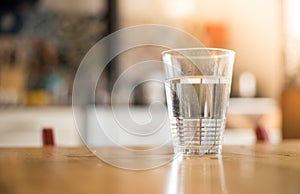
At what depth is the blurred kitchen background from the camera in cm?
296

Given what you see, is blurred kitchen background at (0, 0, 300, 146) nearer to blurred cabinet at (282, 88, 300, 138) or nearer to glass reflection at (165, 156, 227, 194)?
blurred cabinet at (282, 88, 300, 138)

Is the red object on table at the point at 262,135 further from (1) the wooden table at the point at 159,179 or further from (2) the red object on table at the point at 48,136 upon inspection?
(1) the wooden table at the point at 159,179

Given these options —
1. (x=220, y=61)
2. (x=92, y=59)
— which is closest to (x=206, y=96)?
(x=220, y=61)

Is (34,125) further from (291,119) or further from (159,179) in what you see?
(159,179)

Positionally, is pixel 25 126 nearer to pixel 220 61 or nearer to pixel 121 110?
pixel 121 110

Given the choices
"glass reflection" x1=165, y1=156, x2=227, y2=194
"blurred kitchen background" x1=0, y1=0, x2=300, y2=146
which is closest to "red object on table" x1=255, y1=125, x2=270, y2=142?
"glass reflection" x1=165, y1=156, x2=227, y2=194

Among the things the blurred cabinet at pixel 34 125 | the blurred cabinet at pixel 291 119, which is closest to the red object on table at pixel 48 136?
the blurred cabinet at pixel 291 119

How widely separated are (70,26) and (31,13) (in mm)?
261

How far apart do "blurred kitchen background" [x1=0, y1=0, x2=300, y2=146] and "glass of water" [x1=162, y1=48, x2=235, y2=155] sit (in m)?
2.29

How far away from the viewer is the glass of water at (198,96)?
66 cm

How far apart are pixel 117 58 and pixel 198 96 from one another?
8.79 ft

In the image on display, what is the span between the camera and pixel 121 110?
9.95 feet

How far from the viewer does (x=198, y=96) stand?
66 centimetres

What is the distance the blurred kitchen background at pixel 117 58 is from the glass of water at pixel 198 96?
7.51ft
